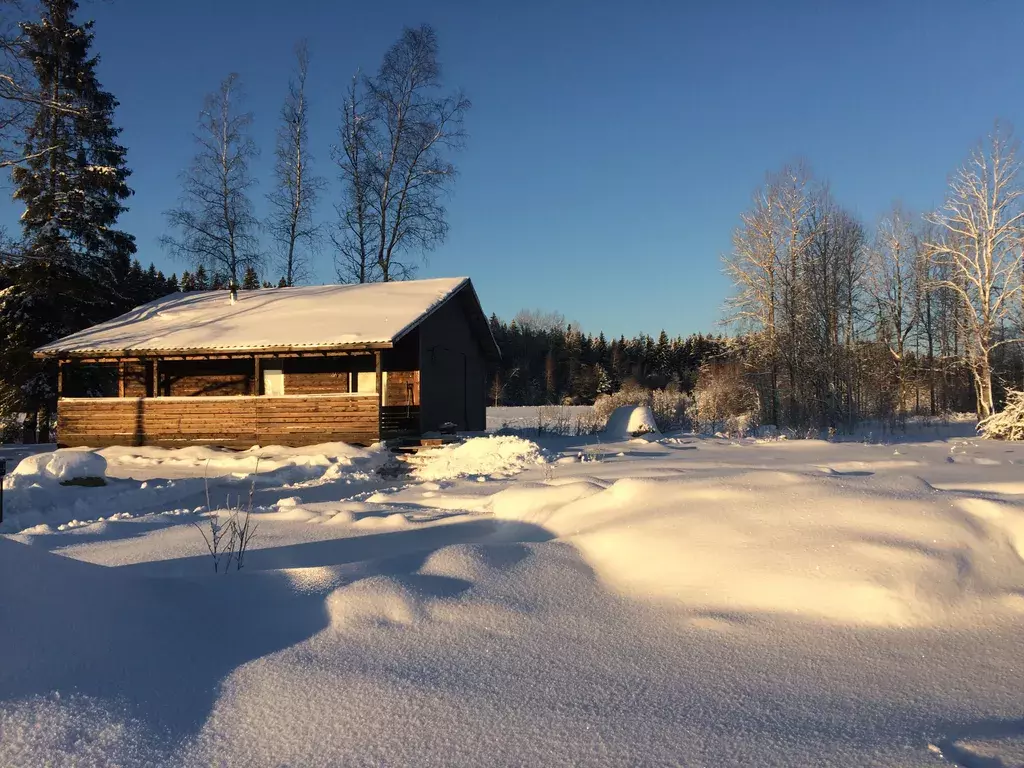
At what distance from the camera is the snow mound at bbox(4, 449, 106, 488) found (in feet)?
28.9

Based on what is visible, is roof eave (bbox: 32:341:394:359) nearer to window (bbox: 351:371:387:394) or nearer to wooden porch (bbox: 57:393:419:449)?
wooden porch (bbox: 57:393:419:449)

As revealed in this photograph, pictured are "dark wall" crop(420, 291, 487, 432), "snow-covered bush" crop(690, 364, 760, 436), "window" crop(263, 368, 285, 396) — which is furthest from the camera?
"snow-covered bush" crop(690, 364, 760, 436)

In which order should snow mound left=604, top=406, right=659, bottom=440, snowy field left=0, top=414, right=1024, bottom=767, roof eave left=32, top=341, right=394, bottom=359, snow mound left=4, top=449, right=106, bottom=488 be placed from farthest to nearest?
snow mound left=604, top=406, right=659, bottom=440, roof eave left=32, top=341, right=394, bottom=359, snow mound left=4, top=449, right=106, bottom=488, snowy field left=0, top=414, right=1024, bottom=767

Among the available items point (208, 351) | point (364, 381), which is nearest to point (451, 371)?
point (364, 381)

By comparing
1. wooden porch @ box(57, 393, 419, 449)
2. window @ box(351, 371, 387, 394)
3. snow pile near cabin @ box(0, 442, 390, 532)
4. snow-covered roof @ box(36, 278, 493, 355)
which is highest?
snow-covered roof @ box(36, 278, 493, 355)

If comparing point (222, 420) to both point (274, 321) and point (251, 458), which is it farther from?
point (251, 458)

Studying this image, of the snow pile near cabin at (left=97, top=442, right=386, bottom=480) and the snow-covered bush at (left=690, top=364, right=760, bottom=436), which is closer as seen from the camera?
the snow pile near cabin at (left=97, top=442, right=386, bottom=480)

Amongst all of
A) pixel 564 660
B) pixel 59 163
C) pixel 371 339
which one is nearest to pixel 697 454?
pixel 371 339

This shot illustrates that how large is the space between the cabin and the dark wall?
63 mm

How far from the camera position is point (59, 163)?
72.4ft

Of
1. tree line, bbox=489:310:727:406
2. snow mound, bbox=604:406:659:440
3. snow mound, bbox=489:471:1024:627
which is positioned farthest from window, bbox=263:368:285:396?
tree line, bbox=489:310:727:406

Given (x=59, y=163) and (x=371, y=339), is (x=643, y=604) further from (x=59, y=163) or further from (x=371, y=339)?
(x=59, y=163)

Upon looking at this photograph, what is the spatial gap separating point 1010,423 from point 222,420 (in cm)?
2009

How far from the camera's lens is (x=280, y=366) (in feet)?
59.3
